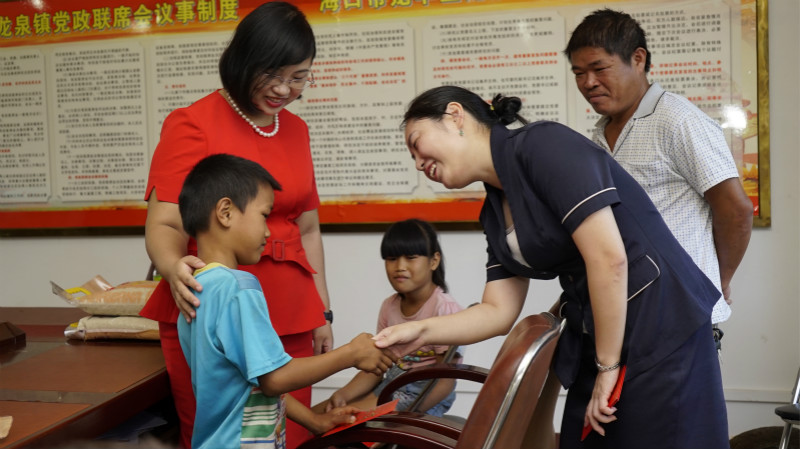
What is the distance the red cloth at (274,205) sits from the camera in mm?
1632

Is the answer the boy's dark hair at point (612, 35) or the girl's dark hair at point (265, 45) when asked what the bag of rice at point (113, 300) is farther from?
the boy's dark hair at point (612, 35)

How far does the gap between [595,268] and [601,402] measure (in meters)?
0.28

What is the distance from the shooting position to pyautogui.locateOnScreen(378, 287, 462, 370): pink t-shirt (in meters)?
2.36

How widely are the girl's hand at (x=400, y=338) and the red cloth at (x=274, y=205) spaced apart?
406 mm

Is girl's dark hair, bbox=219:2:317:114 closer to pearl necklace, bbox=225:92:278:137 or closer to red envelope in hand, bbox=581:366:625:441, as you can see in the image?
pearl necklace, bbox=225:92:278:137

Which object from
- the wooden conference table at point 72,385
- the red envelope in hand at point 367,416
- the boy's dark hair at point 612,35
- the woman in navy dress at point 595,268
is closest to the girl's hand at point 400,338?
the woman in navy dress at point 595,268

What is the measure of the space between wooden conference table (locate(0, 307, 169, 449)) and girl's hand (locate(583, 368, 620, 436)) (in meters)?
0.91

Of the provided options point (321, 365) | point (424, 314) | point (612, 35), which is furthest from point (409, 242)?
point (321, 365)

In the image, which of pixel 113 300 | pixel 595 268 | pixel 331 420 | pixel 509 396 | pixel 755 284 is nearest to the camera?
pixel 509 396

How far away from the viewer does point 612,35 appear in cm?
193

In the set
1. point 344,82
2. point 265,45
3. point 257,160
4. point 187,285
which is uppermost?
point 344,82

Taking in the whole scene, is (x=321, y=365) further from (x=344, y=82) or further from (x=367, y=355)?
(x=344, y=82)

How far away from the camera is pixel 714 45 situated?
289 cm

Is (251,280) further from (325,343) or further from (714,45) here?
(714,45)
